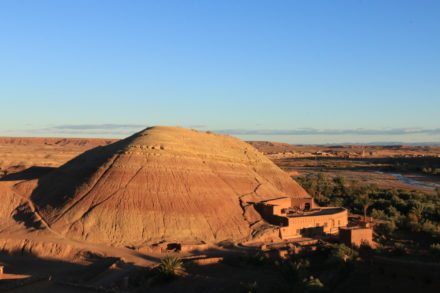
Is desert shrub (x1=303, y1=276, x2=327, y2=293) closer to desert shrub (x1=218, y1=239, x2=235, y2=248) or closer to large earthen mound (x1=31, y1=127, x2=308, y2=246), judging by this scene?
desert shrub (x1=218, y1=239, x2=235, y2=248)

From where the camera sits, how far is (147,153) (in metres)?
28.1

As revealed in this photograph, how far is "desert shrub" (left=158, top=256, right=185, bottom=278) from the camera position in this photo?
1819cm

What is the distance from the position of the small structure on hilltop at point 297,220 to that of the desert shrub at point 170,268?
7.49m

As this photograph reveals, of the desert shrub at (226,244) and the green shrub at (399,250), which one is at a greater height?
the desert shrub at (226,244)

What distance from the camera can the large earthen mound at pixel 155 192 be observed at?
75.6 feet

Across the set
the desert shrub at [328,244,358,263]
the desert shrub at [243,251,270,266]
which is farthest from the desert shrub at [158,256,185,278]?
the desert shrub at [328,244,358,263]

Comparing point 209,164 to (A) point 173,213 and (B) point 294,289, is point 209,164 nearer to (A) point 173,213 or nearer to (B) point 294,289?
(A) point 173,213

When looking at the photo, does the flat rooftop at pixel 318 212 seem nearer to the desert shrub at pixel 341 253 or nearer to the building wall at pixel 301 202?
the building wall at pixel 301 202

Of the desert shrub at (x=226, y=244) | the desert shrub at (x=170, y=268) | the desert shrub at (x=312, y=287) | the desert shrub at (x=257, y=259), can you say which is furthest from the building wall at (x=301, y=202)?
the desert shrub at (x=312, y=287)

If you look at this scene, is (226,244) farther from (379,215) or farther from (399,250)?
(379,215)

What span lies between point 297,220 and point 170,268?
9231 millimetres

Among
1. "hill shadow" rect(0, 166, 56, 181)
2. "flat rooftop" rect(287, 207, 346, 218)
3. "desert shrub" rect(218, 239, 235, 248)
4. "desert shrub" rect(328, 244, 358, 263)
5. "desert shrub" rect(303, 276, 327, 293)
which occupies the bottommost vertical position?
"desert shrub" rect(218, 239, 235, 248)

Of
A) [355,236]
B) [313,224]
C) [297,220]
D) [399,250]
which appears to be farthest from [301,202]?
[399,250]

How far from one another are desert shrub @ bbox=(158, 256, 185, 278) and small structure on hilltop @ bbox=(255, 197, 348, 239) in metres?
7.49
